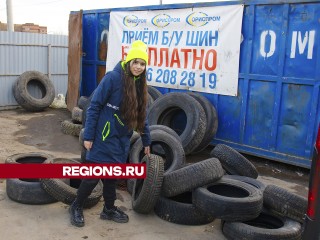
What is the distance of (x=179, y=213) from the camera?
4258mm

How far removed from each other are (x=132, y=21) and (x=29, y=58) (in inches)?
201

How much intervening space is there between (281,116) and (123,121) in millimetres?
3501

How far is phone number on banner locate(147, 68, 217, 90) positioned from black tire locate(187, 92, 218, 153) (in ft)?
1.20

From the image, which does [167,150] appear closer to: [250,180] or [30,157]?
[250,180]

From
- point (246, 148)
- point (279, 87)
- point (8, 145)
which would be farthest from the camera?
point (8, 145)

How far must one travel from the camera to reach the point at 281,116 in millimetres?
6445

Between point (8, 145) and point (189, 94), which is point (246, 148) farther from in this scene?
point (8, 145)

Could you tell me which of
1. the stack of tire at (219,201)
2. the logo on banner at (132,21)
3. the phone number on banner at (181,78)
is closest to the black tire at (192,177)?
the stack of tire at (219,201)

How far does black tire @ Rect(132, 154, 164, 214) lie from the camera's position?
4141mm

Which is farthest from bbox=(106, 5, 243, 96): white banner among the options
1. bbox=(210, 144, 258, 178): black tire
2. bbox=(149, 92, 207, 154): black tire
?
bbox=(210, 144, 258, 178): black tire

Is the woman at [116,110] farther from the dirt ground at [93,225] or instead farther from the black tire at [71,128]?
the black tire at [71,128]

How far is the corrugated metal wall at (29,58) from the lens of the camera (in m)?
11.8

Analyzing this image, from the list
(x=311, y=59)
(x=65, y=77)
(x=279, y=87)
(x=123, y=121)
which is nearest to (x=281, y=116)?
(x=279, y=87)

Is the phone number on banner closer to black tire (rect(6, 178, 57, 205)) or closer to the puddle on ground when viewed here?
the puddle on ground
